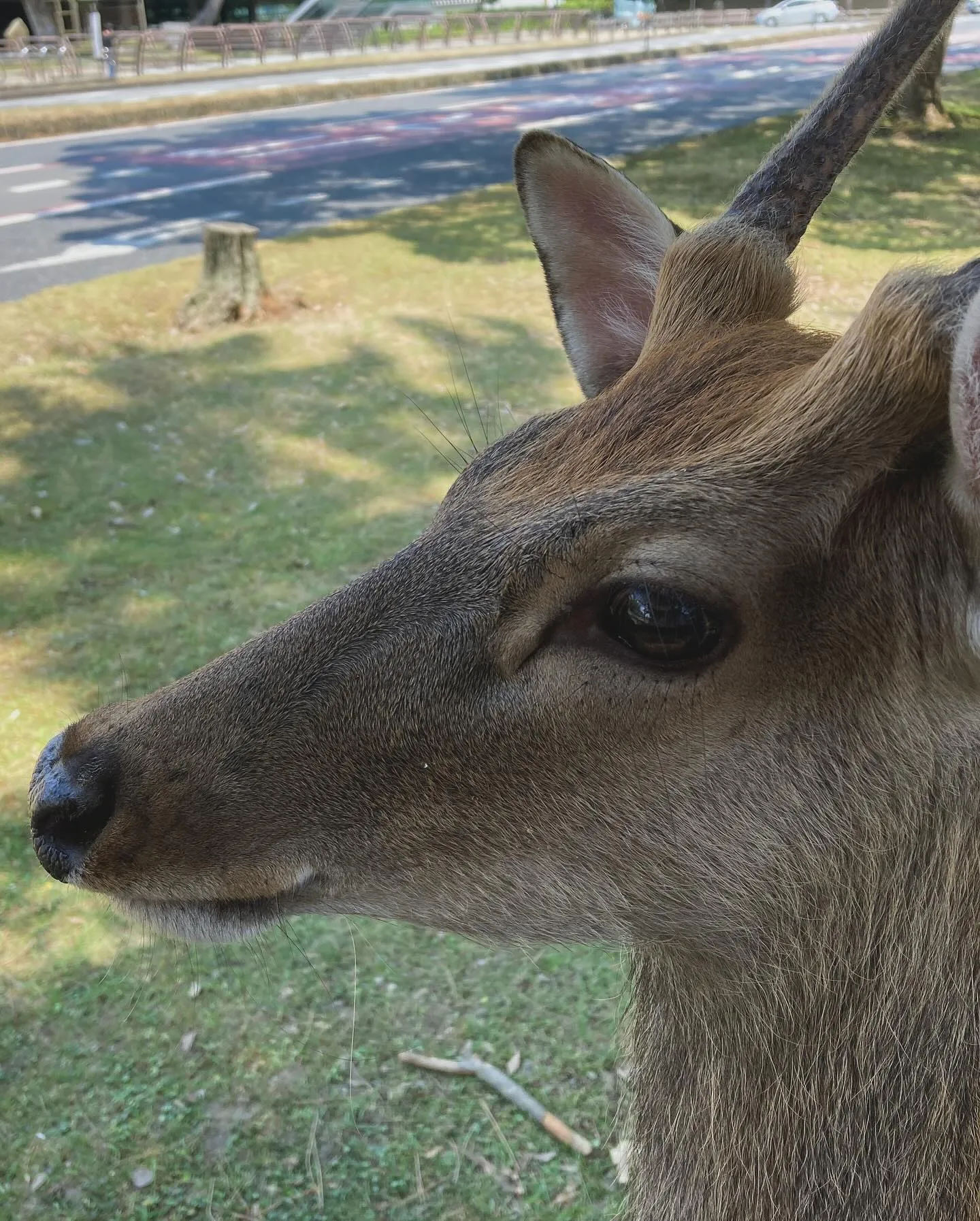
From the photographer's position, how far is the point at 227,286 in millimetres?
9102

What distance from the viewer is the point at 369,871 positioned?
6.24 feet

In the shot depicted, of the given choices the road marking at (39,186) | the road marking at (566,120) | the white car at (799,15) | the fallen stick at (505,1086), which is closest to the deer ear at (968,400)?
the fallen stick at (505,1086)

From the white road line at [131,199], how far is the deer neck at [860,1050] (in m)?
12.3

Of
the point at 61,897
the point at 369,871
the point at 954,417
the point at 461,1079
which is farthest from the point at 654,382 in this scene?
the point at 61,897

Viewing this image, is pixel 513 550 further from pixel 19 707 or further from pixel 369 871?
pixel 19 707

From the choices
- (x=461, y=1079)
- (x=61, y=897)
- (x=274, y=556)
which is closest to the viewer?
(x=461, y=1079)

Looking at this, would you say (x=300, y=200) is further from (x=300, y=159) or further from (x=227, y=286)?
(x=227, y=286)

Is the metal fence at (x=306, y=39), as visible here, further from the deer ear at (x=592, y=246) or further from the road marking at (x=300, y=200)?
the deer ear at (x=592, y=246)

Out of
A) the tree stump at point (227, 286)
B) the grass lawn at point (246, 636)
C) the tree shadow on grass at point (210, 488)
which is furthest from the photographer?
the tree stump at point (227, 286)

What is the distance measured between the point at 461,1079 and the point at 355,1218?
51 cm

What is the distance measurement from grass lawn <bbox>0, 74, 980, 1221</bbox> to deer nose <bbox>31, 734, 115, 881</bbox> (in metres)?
0.86

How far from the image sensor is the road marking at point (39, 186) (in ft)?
44.9

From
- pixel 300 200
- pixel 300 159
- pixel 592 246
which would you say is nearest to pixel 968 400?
pixel 592 246

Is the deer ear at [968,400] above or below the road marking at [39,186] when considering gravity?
below
